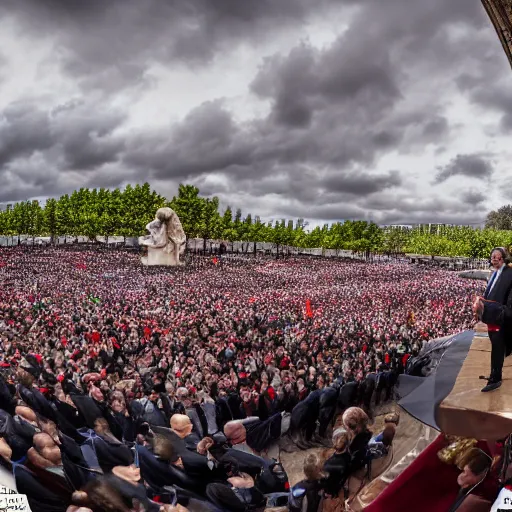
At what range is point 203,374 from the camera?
361 cm

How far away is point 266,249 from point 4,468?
3.35 metres

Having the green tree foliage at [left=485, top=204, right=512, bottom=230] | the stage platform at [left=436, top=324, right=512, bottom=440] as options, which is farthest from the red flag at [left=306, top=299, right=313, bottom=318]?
the green tree foliage at [left=485, top=204, right=512, bottom=230]

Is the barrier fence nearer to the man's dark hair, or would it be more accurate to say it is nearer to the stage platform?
the stage platform

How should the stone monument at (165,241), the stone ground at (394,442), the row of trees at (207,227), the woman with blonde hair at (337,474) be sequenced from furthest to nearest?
1. the stone monument at (165,241)
2. the row of trees at (207,227)
3. the woman with blonde hair at (337,474)
4. the stone ground at (394,442)

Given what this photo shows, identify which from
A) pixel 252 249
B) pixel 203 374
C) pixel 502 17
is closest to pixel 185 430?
pixel 203 374

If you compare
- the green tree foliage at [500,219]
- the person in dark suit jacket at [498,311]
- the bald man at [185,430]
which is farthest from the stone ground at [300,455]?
the green tree foliage at [500,219]

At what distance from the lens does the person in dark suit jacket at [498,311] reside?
2.51 metres

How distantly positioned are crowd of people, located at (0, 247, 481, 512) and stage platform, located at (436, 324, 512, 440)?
650 mm

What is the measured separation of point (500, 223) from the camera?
3.54m

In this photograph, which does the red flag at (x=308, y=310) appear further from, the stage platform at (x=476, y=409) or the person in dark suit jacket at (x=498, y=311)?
the person in dark suit jacket at (x=498, y=311)

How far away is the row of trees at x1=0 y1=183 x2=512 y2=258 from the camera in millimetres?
3830

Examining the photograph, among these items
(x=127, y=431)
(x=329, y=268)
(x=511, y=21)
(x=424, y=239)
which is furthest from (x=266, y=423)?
(x=511, y=21)

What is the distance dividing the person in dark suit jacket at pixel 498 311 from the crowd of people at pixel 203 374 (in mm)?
905

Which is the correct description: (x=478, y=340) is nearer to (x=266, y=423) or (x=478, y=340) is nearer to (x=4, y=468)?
(x=266, y=423)
